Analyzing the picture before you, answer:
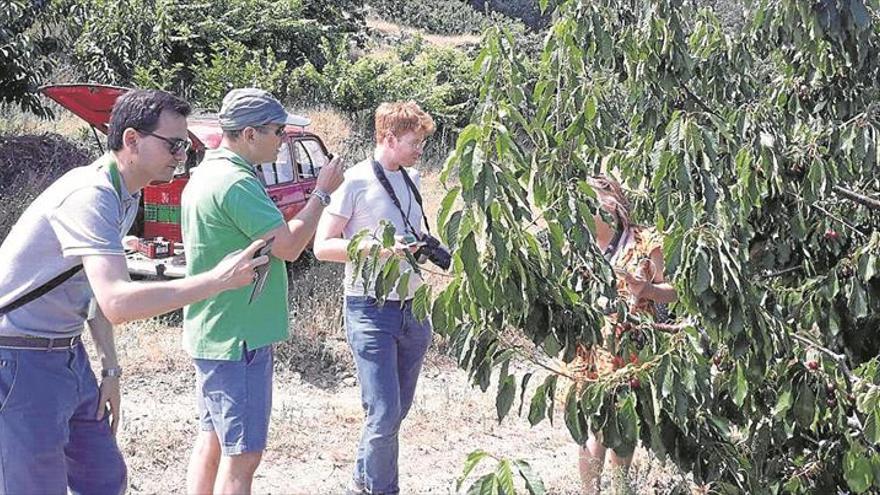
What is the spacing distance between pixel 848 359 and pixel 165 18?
13.7 m

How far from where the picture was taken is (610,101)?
371 centimetres

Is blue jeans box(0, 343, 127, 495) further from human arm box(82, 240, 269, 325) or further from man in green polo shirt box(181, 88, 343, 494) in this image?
man in green polo shirt box(181, 88, 343, 494)

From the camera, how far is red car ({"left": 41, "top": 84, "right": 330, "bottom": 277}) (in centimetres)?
737

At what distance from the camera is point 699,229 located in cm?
242

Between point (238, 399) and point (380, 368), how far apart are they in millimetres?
800

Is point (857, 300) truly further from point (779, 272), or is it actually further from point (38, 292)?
point (38, 292)

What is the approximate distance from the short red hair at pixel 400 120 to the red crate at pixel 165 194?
385 centimetres

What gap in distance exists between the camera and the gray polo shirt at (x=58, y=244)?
266 cm

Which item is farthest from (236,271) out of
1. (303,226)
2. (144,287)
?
(303,226)

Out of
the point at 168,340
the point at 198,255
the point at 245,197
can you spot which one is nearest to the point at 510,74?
the point at 245,197

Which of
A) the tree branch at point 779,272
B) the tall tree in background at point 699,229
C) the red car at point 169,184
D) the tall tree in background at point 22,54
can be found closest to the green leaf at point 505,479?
the tall tree in background at point 699,229

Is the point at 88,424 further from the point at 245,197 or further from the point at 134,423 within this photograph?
the point at 134,423

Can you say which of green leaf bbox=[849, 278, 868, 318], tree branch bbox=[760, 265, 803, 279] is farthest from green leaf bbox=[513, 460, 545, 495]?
tree branch bbox=[760, 265, 803, 279]

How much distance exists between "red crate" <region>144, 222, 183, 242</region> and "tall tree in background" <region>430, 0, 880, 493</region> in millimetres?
4653
